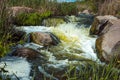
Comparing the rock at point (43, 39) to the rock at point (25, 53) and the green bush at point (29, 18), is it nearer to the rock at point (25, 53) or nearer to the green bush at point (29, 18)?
the rock at point (25, 53)

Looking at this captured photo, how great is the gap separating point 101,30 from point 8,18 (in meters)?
4.84

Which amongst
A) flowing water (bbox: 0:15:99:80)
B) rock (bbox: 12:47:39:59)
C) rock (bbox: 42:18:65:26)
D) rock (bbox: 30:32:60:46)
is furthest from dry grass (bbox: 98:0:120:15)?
rock (bbox: 12:47:39:59)

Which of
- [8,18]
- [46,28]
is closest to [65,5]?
[46,28]

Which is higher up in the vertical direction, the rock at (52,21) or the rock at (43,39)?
the rock at (52,21)

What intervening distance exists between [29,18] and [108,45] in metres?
5.04

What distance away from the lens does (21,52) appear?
26.2ft

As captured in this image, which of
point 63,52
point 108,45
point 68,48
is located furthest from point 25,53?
point 108,45

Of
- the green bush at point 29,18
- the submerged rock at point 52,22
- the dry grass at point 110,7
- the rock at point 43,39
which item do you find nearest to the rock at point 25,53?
the rock at point 43,39

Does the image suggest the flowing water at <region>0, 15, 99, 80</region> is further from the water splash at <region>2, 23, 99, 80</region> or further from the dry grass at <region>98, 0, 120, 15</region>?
the dry grass at <region>98, 0, 120, 15</region>

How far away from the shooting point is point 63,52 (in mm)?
9047

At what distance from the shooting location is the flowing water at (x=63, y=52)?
6871 millimetres

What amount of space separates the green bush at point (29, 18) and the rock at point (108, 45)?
Answer: 407 cm

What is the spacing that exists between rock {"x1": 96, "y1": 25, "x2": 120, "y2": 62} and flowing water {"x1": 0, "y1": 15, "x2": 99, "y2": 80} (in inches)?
11.8

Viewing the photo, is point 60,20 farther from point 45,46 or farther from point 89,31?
point 45,46
